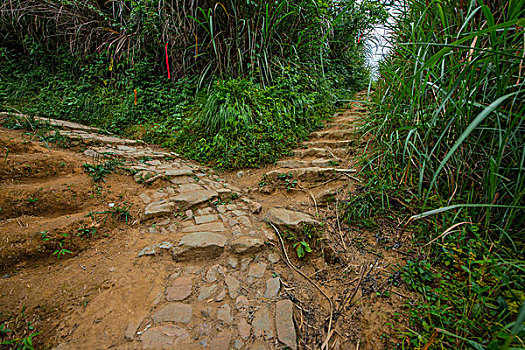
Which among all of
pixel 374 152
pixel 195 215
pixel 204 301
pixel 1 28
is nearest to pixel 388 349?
pixel 204 301

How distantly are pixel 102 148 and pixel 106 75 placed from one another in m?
2.67

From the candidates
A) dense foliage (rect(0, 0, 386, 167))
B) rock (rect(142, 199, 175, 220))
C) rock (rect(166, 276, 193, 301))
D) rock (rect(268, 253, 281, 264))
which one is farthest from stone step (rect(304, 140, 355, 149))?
rock (rect(166, 276, 193, 301))

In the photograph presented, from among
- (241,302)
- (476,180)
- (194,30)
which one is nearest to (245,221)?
(241,302)

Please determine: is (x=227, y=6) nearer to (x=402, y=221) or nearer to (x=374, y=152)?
(x=374, y=152)

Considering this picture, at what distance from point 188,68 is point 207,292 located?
11.1ft

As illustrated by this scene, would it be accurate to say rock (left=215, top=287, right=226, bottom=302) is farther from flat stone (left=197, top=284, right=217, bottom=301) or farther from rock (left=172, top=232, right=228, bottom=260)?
rock (left=172, top=232, right=228, bottom=260)

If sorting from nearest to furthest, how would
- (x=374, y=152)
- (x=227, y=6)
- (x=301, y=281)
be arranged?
(x=301, y=281), (x=374, y=152), (x=227, y=6)

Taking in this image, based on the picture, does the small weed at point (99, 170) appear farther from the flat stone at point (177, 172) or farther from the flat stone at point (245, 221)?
the flat stone at point (245, 221)

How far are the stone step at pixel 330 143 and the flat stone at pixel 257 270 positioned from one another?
1630mm

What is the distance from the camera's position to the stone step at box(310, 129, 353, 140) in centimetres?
258

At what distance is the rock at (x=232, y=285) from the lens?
113cm

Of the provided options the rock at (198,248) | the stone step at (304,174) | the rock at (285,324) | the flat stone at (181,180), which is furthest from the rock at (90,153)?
the rock at (285,324)

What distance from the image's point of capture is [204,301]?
3.59 feet

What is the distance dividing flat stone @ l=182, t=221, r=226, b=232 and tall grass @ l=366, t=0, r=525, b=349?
1144mm
